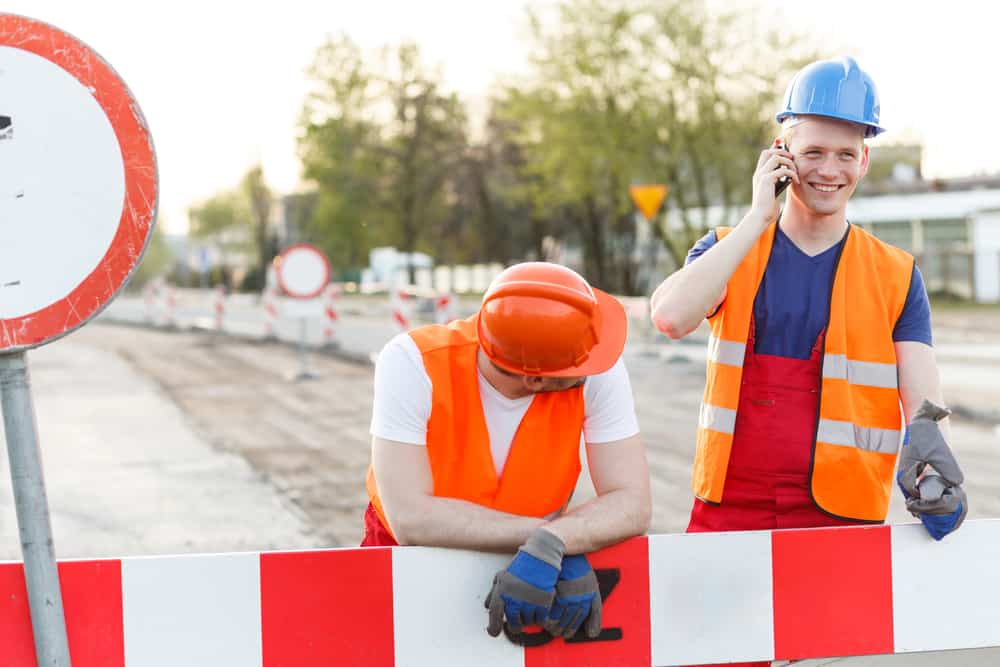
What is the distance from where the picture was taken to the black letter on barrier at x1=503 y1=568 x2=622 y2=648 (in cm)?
253

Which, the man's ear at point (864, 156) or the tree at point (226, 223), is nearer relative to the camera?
the man's ear at point (864, 156)

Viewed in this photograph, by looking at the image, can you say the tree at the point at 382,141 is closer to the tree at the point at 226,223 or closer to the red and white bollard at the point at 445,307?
the tree at the point at 226,223

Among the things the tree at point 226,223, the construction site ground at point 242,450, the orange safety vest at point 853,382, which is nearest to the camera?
the orange safety vest at point 853,382

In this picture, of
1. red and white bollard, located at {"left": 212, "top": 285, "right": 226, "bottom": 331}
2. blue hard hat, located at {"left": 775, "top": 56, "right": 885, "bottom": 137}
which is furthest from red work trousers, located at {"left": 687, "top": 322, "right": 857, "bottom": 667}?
red and white bollard, located at {"left": 212, "top": 285, "right": 226, "bottom": 331}

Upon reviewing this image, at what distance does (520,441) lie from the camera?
2637 millimetres

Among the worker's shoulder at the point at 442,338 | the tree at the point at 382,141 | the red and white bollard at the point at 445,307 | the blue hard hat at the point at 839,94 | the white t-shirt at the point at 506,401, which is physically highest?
the tree at the point at 382,141

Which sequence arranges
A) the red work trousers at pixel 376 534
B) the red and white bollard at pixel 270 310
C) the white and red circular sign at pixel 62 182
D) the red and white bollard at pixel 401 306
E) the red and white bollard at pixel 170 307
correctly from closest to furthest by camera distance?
the white and red circular sign at pixel 62 182
the red work trousers at pixel 376 534
the red and white bollard at pixel 401 306
the red and white bollard at pixel 270 310
the red and white bollard at pixel 170 307

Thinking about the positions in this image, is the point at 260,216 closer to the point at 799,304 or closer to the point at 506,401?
the point at 799,304

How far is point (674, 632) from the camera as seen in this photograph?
8.64ft

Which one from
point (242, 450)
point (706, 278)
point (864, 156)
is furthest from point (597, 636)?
point (242, 450)

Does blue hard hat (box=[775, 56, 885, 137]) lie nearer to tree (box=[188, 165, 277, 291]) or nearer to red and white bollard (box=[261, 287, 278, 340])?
red and white bollard (box=[261, 287, 278, 340])

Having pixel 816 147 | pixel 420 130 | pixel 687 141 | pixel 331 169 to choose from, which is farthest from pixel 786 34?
pixel 816 147

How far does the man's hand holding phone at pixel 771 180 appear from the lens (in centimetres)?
288

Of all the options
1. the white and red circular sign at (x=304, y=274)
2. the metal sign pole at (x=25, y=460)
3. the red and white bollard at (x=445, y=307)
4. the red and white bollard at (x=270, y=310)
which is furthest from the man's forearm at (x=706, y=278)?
the red and white bollard at (x=270, y=310)
